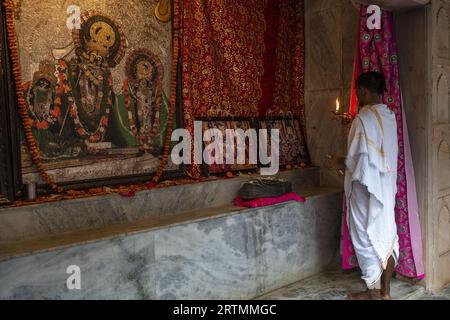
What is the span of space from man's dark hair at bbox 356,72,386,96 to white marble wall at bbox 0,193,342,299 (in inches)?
45.7

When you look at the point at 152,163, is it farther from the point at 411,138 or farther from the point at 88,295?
the point at 411,138

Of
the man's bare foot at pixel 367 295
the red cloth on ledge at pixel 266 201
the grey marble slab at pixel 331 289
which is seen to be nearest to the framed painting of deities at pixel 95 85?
the red cloth on ledge at pixel 266 201

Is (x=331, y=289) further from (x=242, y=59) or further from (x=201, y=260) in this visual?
(x=242, y=59)

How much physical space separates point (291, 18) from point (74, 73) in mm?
2512

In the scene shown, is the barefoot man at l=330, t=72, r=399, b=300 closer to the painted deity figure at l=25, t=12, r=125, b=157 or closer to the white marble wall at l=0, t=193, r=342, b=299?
the white marble wall at l=0, t=193, r=342, b=299

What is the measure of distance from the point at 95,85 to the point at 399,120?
8.02 feet

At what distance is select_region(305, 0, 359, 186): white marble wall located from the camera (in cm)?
455

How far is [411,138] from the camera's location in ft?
12.4

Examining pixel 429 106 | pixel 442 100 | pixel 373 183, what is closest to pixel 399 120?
pixel 429 106

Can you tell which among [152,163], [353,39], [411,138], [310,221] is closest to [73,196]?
[152,163]

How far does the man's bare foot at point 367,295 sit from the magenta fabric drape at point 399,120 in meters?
0.48

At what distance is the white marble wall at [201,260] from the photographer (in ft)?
8.52

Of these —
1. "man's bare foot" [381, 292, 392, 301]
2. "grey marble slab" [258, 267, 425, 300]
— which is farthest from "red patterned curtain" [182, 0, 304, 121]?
"man's bare foot" [381, 292, 392, 301]

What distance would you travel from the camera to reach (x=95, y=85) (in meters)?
3.47
